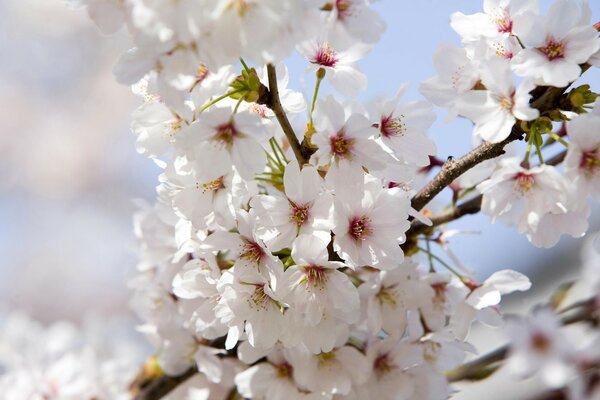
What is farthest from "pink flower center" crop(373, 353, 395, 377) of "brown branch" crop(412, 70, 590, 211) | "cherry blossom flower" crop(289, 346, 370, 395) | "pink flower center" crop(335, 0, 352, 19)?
"pink flower center" crop(335, 0, 352, 19)

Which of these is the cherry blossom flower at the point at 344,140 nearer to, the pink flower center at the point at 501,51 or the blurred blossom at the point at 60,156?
the pink flower center at the point at 501,51

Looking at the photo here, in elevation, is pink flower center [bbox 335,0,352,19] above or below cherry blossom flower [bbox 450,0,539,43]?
below

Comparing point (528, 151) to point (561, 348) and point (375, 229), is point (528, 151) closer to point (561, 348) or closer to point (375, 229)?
point (375, 229)

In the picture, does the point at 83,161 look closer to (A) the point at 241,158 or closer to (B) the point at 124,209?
(B) the point at 124,209

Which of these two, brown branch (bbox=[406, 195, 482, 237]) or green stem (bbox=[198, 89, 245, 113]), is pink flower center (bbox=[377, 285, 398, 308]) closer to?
brown branch (bbox=[406, 195, 482, 237])

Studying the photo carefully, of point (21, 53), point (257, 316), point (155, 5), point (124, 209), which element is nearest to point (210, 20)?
point (155, 5)
